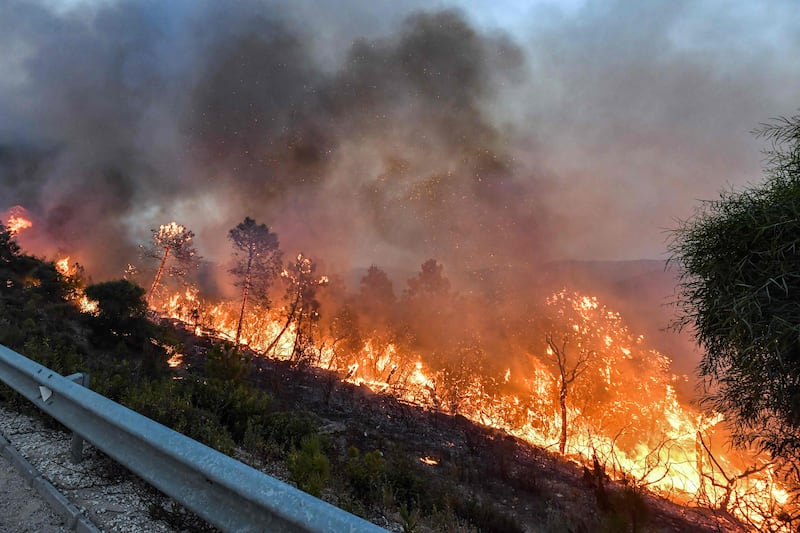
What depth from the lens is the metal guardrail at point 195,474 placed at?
1919mm

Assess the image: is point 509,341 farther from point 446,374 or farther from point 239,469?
point 239,469

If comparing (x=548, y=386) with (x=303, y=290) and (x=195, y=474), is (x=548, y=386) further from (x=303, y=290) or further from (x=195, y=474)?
(x=195, y=474)

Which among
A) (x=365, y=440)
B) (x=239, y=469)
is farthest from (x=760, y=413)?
(x=239, y=469)

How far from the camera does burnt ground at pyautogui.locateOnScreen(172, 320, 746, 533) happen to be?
7219mm

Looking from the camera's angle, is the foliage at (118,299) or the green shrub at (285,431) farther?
the foliage at (118,299)

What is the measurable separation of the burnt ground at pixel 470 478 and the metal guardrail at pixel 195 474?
2955 millimetres

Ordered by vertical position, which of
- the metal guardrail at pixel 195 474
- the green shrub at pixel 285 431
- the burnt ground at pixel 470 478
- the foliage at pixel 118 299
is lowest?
the burnt ground at pixel 470 478

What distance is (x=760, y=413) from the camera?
11.2 meters

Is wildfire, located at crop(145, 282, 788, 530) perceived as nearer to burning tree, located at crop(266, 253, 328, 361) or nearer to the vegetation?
burning tree, located at crop(266, 253, 328, 361)

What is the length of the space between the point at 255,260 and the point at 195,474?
165 ft

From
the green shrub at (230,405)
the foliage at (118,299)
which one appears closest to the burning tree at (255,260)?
the foliage at (118,299)

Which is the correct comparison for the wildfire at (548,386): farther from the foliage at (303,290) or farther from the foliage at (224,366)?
the foliage at (224,366)

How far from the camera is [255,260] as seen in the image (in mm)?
49500

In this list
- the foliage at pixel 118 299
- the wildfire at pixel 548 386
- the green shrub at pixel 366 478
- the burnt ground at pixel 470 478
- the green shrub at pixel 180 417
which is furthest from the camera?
the wildfire at pixel 548 386
